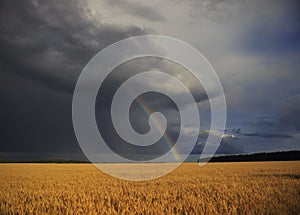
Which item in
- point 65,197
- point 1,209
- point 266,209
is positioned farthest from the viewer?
point 65,197

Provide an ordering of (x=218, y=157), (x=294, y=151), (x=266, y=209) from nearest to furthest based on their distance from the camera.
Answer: (x=266, y=209) < (x=294, y=151) < (x=218, y=157)

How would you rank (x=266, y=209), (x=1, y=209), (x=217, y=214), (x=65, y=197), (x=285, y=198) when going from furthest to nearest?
(x=65, y=197), (x=285, y=198), (x=1, y=209), (x=266, y=209), (x=217, y=214)

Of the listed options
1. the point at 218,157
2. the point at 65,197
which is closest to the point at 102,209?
the point at 65,197

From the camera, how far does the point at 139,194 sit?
40.3 ft

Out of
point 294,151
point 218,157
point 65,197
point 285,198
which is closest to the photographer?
point 285,198

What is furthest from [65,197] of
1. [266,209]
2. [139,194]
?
[266,209]

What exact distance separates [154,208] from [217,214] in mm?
1975

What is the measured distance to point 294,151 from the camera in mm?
103688

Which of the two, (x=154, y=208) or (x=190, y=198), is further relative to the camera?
(x=190, y=198)

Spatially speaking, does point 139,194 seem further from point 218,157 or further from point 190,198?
point 218,157

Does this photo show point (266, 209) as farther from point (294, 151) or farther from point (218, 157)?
point (218, 157)

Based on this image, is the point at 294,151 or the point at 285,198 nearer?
the point at 285,198

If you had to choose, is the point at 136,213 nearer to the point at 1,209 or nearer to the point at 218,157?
the point at 1,209

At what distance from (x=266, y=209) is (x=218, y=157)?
124 m
